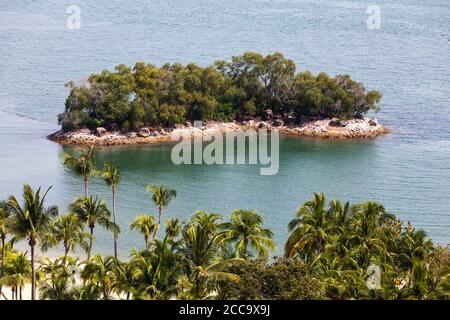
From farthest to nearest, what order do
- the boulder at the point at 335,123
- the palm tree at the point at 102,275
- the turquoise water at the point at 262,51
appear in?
the boulder at the point at 335,123, the turquoise water at the point at 262,51, the palm tree at the point at 102,275

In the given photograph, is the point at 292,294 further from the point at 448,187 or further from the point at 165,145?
the point at 165,145

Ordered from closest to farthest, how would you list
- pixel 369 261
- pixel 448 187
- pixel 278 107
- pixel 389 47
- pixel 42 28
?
pixel 369 261
pixel 448 187
pixel 278 107
pixel 389 47
pixel 42 28

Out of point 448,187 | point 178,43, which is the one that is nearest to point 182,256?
point 448,187

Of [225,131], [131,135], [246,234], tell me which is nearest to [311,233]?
[246,234]

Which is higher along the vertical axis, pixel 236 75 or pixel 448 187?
pixel 236 75

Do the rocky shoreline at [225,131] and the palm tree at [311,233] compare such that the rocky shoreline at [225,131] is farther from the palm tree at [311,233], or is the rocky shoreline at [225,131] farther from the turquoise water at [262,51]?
the palm tree at [311,233]
